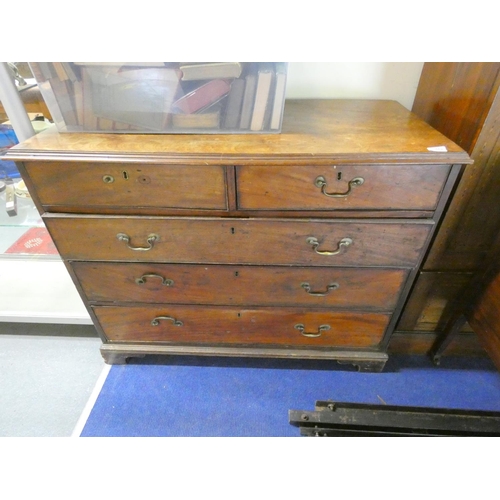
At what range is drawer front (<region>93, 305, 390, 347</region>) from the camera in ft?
3.62

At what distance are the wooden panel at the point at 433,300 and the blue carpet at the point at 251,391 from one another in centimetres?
20

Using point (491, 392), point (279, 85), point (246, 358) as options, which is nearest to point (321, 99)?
point (279, 85)

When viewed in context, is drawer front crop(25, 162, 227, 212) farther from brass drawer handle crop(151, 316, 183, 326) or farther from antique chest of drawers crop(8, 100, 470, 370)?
brass drawer handle crop(151, 316, 183, 326)

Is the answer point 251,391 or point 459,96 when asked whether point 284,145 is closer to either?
point 459,96

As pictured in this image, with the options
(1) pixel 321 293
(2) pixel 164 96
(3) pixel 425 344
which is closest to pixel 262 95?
(2) pixel 164 96

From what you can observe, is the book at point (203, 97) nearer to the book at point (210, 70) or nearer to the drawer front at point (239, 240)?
the book at point (210, 70)

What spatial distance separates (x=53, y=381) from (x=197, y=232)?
96 centimetres

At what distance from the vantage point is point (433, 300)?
45.2 inches

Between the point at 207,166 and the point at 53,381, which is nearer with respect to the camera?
the point at 207,166

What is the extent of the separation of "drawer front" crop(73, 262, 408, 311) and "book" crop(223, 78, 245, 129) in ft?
1.36

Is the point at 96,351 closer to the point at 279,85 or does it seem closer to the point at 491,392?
the point at 279,85

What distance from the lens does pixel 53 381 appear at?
1.28 meters

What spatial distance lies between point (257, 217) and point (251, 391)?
0.75 metres

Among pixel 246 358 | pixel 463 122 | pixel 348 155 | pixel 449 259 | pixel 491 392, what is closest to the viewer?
pixel 348 155
